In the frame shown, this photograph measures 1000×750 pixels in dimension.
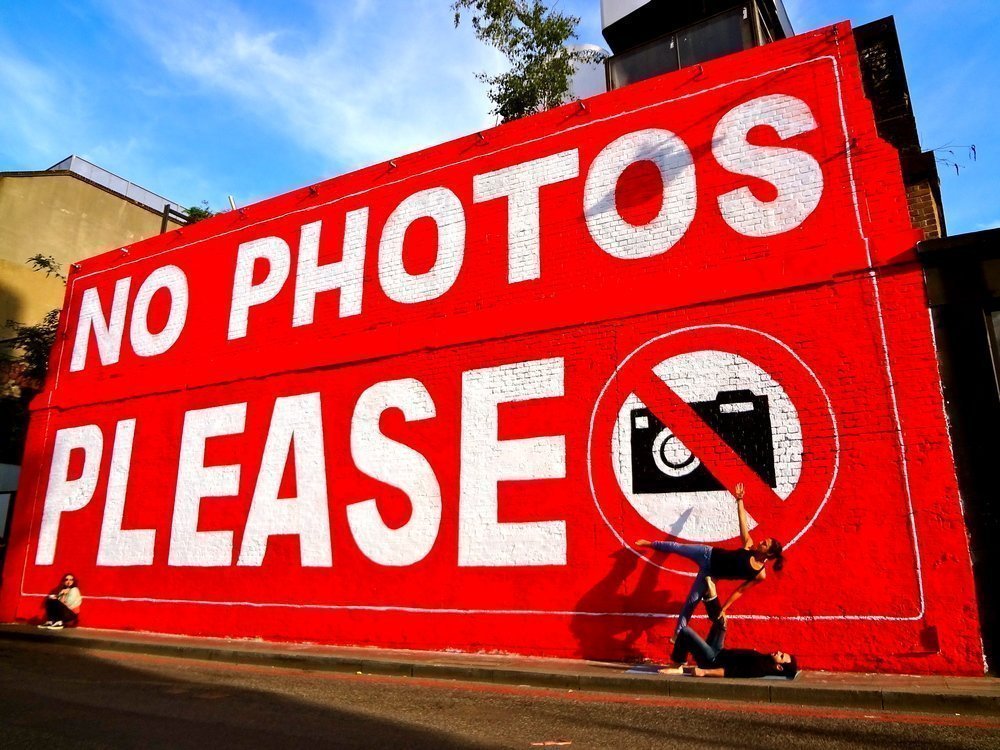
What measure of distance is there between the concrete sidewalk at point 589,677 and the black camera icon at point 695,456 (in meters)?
1.95

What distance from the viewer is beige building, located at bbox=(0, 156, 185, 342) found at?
21.8 metres

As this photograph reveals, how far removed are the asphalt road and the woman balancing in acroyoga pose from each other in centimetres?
126

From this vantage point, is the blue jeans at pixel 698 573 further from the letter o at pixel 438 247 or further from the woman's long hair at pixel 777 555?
the letter o at pixel 438 247

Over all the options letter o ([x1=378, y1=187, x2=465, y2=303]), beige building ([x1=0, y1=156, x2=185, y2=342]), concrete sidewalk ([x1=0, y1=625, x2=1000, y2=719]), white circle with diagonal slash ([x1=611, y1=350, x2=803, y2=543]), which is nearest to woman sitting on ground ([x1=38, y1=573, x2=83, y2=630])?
concrete sidewalk ([x1=0, y1=625, x2=1000, y2=719])

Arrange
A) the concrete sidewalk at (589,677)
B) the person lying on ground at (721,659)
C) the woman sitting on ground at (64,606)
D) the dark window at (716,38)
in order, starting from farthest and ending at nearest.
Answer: the woman sitting on ground at (64,606) → the dark window at (716,38) → the person lying on ground at (721,659) → the concrete sidewalk at (589,677)

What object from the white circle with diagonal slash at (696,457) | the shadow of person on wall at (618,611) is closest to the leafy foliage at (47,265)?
the white circle with diagonal slash at (696,457)

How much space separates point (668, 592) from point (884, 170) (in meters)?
5.00

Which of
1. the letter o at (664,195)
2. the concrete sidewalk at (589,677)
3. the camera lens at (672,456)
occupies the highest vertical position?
the letter o at (664,195)

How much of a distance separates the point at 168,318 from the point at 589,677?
10.1m

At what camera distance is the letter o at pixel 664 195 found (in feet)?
29.9

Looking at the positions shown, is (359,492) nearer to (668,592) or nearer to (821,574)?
(668,592)

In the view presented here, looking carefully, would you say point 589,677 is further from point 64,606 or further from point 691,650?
point 64,606

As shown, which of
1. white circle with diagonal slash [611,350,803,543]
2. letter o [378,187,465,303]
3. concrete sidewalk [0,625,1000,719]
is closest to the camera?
concrete sidewalk [0,625,1000,719]

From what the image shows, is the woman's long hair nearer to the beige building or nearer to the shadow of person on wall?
the shadow of person on wall
